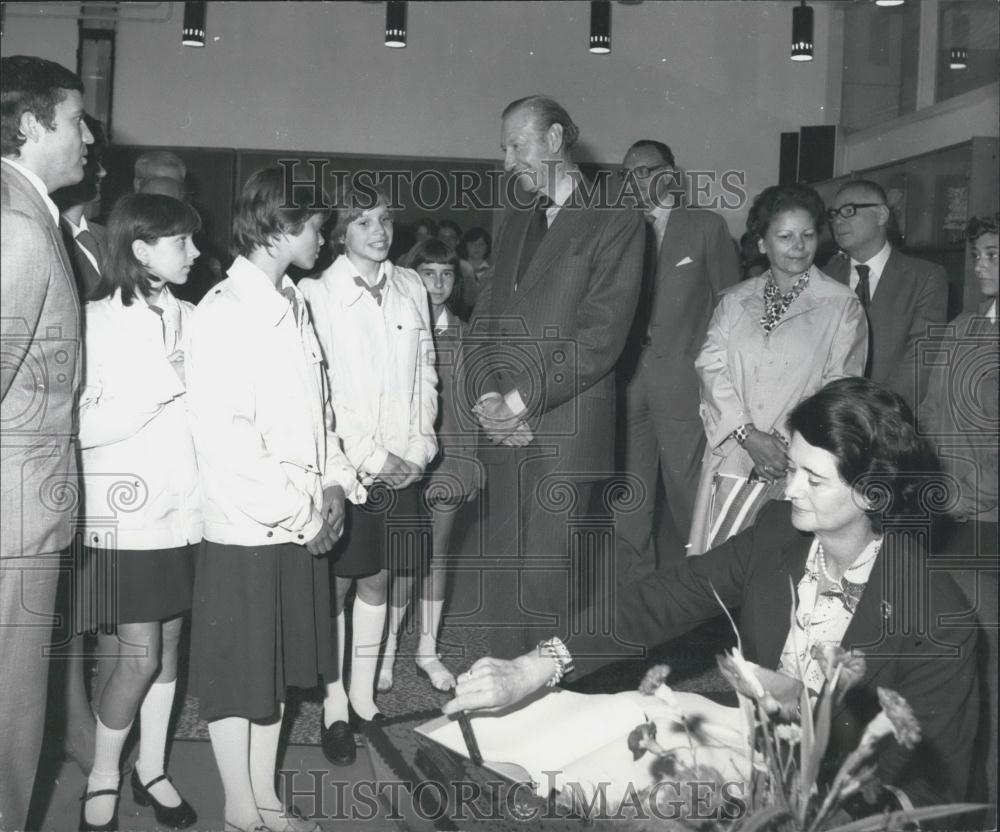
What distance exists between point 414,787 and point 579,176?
1764mm

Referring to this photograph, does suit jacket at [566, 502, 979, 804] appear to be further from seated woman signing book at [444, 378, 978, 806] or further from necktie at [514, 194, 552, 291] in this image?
necktie at [514, 194, 552, 291]

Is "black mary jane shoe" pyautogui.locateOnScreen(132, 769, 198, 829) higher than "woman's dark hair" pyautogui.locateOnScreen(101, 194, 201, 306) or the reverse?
the reverse

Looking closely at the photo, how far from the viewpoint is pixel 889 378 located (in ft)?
10.2

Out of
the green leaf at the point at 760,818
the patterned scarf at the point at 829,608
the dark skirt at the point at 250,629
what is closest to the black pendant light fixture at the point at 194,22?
the dark skirt at the point at 250,629

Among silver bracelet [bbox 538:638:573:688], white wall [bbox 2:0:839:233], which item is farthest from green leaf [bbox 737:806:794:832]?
white wall [bbox 2:0:839:233]

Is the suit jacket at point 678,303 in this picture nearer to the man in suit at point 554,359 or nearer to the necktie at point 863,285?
the necktie at point 863,285

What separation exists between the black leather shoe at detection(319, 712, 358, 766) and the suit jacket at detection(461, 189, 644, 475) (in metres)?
0.91

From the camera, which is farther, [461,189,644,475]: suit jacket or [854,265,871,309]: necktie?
[854,265,871,309]: necktie

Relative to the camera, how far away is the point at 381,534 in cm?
277

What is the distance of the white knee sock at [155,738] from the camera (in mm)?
2287

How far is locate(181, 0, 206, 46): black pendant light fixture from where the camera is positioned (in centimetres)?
584

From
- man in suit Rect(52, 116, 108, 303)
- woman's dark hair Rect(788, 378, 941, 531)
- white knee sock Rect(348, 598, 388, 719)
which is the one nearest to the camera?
woman's dark hair Rect(788, 378, 941, 531)

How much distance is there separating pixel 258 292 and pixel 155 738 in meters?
1.04

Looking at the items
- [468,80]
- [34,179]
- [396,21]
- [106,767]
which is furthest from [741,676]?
[468,80]
